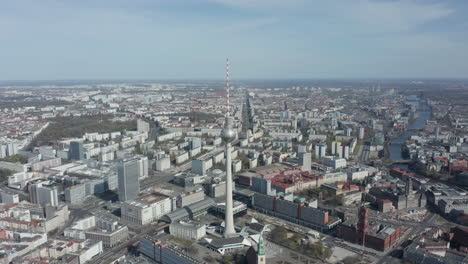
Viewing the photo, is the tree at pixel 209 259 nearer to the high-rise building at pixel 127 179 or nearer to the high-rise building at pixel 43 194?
the high-rise building at pixel 127 179

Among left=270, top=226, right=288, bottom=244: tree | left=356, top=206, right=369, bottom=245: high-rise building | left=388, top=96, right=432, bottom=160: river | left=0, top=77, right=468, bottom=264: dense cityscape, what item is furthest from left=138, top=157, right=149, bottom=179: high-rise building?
left=388, top=96, right=432, bottom=160: river

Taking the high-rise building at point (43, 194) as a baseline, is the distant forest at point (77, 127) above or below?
above

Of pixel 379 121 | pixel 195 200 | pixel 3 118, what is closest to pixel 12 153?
pixel 195 200

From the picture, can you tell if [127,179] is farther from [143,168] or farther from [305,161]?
[305,161]

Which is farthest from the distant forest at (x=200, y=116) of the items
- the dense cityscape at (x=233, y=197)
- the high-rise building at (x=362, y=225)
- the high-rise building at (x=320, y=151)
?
the high-rise building at (x=362, y=225)

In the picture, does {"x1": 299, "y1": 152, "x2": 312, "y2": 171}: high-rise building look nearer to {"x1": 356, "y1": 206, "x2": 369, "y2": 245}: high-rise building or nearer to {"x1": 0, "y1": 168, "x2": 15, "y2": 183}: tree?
{"x1": 356, "y1": 206, "x2": 369, "y2": 245}: high-rise building

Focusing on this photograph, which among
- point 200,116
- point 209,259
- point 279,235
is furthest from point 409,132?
point 209,259

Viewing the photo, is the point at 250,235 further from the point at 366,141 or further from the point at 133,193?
the point at 366,141
